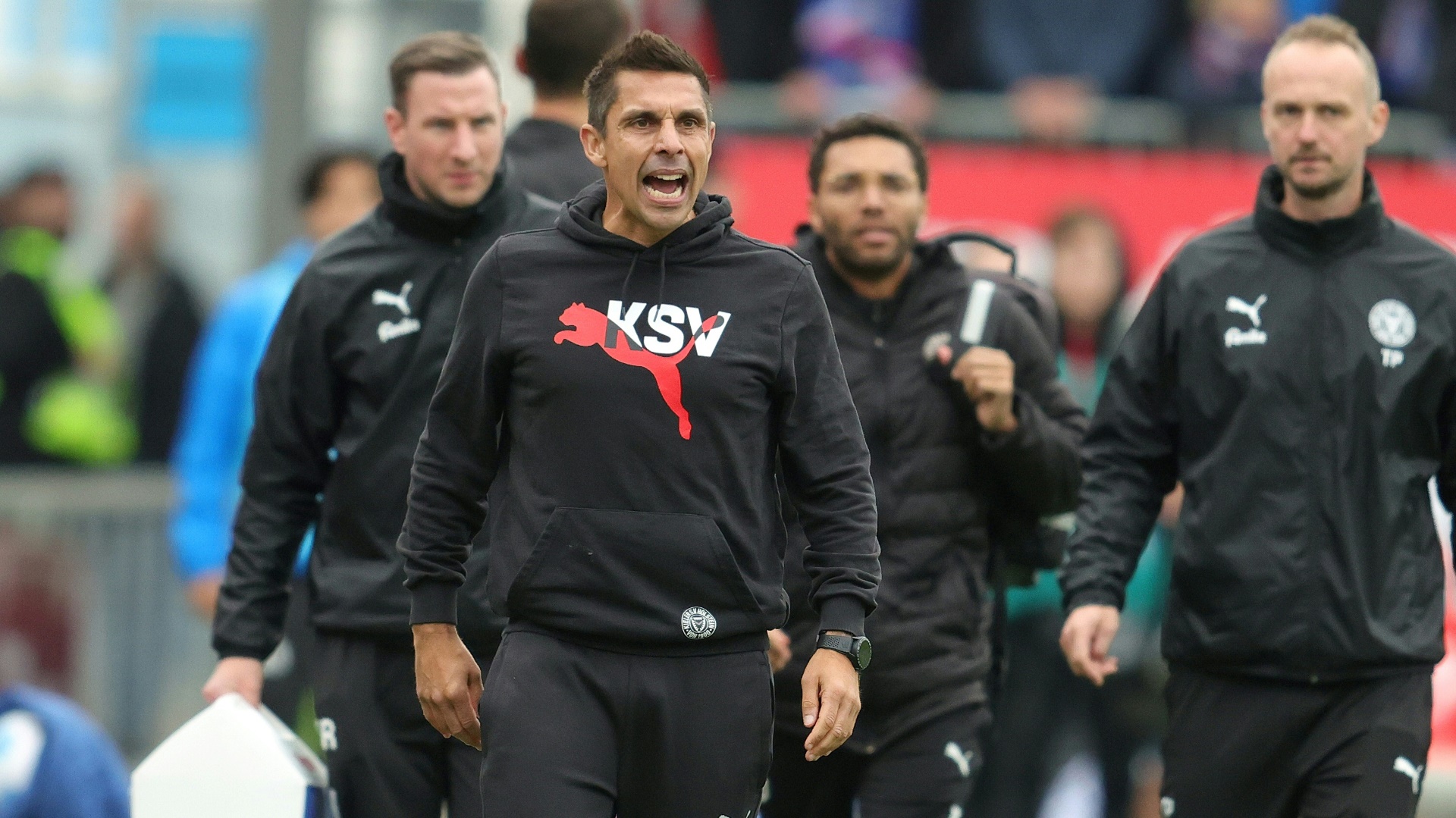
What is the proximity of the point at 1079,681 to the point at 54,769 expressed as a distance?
4.57 m

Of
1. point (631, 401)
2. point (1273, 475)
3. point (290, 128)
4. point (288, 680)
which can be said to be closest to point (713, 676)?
point (631, 401)

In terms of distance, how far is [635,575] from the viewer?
5770 millimetres

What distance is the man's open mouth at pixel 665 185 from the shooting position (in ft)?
19.2

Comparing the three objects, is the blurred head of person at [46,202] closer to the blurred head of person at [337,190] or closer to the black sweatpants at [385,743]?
the blurred head of person at [337,190]

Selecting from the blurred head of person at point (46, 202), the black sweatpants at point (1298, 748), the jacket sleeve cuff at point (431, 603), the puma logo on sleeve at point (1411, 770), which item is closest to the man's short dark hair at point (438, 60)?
the jacket sleeve cuff at point (431, 603)

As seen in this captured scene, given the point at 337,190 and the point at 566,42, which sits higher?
the point at 566,42

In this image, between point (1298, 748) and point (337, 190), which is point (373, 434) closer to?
point (1298, 748)

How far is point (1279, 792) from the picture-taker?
6.94 metres

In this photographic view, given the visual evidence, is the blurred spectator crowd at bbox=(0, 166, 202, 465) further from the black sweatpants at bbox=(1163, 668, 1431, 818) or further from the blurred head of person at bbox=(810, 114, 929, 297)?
the black sweatpants at bbox=(1163, 668, 1431, 818)

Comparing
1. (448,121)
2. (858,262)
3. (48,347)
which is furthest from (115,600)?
(858,262)

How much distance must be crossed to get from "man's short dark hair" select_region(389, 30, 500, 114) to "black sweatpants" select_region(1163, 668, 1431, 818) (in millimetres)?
2612

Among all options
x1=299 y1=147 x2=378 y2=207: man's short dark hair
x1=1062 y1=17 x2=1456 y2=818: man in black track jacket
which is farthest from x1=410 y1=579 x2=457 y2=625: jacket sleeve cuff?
x1=299 y1=147 x2=378 y2=207: man's short dark hair

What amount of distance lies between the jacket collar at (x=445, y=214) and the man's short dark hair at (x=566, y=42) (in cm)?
64

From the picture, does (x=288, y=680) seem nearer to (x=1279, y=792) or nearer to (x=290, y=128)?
(x=290, y=128)
